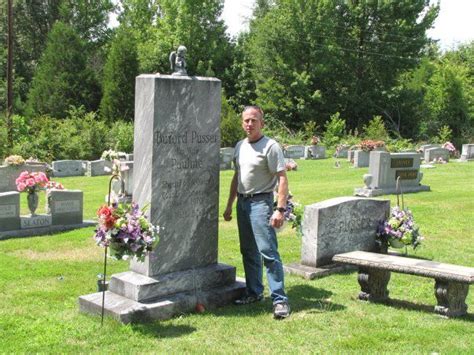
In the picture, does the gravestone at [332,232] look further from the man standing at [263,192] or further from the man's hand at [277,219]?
the man's hand at [277,219]

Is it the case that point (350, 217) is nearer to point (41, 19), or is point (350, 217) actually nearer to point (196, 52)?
point (196, 52)

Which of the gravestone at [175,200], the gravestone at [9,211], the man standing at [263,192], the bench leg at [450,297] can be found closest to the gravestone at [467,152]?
→ the gravestone at [9,211]

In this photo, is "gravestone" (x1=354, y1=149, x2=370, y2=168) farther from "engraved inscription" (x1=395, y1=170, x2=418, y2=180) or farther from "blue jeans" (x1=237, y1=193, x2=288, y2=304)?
"blue jeans" (x1=237, y1=193, x2=288, y2=304)

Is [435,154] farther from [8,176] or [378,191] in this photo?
[8,176]

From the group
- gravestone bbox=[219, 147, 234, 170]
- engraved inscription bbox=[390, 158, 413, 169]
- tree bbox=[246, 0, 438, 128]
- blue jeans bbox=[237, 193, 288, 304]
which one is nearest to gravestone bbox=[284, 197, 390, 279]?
blue jeans bbox=[237, 193, 288, 304]

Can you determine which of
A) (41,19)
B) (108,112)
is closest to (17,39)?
(41,19)

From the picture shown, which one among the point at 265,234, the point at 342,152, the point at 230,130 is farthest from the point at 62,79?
the point at 265,234

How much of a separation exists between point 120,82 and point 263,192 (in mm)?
33528

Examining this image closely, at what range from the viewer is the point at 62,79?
38844mm

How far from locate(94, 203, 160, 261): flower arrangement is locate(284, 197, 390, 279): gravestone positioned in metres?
2.97

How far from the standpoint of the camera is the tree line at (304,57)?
4450cm

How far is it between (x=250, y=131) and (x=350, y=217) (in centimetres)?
294

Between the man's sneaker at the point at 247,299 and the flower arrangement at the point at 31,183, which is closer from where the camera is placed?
the man's sneaker at the point at 247,299

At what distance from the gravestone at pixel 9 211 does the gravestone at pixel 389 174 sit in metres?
9.44
